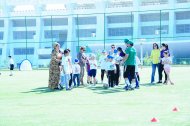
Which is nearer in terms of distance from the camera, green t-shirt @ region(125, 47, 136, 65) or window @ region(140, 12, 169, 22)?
green t-shirt @ region(125, 47, 136, 65)

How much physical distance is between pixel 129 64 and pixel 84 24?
223 ft

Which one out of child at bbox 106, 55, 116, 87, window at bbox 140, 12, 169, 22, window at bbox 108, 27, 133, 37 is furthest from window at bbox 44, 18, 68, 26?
child at bbox 106, 55, 116, 87

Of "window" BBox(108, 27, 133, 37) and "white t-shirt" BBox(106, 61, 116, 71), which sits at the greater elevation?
"window" BBox(108, 27, 133, 37)

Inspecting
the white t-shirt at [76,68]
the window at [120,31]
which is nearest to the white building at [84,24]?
the window at [120,31]

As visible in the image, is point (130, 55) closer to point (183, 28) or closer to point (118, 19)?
point (183, 28)

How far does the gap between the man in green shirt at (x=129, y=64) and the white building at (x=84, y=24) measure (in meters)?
58.2

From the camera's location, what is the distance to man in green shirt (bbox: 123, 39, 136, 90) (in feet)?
47.0

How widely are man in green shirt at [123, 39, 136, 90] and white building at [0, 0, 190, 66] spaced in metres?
58.2

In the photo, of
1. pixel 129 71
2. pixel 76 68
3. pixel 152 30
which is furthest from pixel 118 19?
pixel 129 71

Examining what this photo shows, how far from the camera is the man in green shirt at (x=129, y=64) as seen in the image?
47.0 ft

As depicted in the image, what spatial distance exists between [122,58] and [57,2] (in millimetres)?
72735

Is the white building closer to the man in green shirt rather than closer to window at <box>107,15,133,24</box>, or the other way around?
window at <box>107,15,133,24</box>

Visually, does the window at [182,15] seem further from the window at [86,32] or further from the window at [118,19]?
the window at [86,32]

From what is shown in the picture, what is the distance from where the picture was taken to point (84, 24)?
81.9 meters
